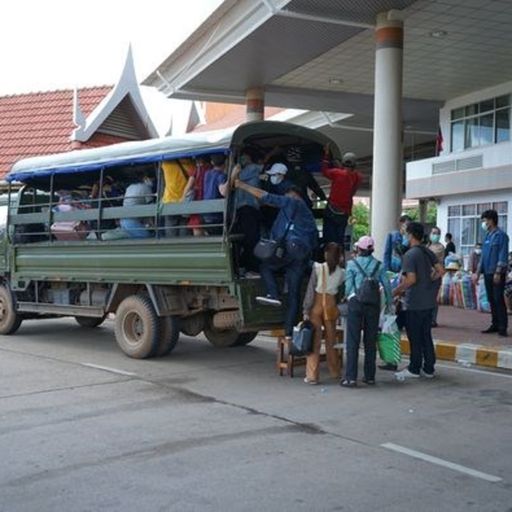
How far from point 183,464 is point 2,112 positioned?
874 inches

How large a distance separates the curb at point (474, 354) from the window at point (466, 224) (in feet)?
31.6

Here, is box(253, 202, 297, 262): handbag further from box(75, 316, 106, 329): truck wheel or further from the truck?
box(75, 316, 106, 329): truck wheel

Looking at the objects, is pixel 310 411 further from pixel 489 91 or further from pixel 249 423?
pixel 489 91

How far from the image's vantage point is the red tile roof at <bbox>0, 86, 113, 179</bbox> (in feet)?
76.6

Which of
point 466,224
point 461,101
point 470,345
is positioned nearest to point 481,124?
point 461,101

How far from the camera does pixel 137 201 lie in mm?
9555

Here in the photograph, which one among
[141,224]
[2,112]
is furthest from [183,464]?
[2,112]

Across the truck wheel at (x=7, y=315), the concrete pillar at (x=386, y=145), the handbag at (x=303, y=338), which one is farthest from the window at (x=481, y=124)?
the truck wheel at (x=7, y=315)

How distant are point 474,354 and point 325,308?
2.62 m

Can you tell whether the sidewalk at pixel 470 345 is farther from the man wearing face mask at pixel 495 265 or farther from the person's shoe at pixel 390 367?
the person's shoe at pixel 390 367

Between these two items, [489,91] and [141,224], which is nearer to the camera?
[141,224]

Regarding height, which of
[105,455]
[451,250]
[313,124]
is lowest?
[105,455]

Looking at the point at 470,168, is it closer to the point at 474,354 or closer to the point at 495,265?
the point at 495,265

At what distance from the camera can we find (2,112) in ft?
81.4
